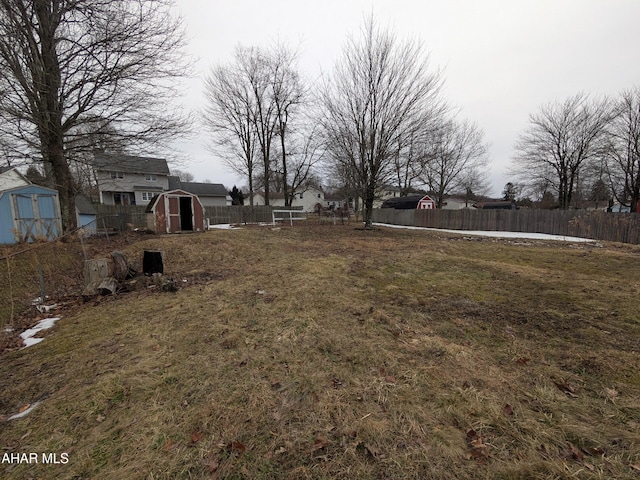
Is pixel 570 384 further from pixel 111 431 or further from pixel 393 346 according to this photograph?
pixel 111 431

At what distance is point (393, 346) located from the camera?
3.17 metres

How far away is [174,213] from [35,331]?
11193 mm

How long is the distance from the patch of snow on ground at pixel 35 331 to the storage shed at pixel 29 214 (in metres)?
7.70

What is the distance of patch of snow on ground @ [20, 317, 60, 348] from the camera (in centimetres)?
365

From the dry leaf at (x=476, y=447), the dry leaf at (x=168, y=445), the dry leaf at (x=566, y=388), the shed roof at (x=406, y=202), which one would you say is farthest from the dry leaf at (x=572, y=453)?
the shed roof at (x=406, y=202)

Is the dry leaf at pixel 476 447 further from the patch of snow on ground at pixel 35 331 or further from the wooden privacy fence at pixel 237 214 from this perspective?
the wooden privacy fence at pixel 237 214

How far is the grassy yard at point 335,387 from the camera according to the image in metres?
1.76

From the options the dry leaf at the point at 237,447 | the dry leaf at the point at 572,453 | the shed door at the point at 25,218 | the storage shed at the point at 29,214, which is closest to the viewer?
the dry leaf at the point at 572,453

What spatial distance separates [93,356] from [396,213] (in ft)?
93.6

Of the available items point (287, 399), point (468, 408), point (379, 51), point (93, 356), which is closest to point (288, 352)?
point (287, 399)

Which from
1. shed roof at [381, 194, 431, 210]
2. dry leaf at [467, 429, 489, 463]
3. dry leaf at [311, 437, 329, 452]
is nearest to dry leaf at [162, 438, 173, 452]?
dry leaf at [311, 437, 329, 452]

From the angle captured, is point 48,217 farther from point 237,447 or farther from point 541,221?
point 541,221

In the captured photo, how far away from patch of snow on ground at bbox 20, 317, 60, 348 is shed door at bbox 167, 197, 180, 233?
411 inches

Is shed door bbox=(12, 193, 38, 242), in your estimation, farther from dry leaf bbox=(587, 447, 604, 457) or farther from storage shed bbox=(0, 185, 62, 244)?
dry leaf bbox=(587, 447, 604, 457)
